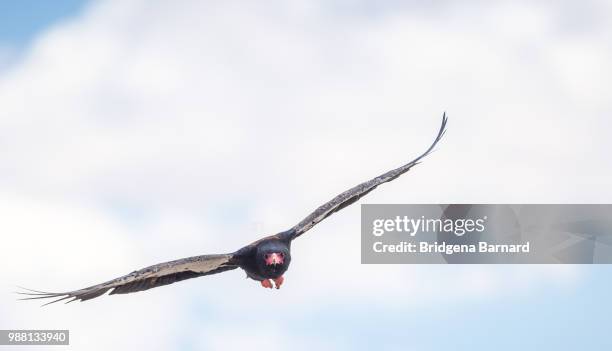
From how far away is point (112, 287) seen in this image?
92.2 ft

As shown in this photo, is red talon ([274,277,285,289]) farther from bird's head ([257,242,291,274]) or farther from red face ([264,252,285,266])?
red face ([264,252,285,266])

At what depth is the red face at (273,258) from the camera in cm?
2905

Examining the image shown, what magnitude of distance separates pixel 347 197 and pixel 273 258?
10.7 feet

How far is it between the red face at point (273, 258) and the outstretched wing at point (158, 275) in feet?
3.64

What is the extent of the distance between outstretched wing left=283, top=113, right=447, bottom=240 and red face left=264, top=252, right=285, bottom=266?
103 cm

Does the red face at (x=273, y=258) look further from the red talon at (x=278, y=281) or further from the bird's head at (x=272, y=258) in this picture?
the red talon at (x=278, y=281)

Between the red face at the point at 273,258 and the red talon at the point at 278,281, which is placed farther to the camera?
the red talon at the point at 278,281

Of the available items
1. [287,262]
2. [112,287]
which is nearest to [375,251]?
[287,262]

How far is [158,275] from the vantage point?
29031 millimetres

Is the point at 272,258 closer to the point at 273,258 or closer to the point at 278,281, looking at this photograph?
the point at 273,258

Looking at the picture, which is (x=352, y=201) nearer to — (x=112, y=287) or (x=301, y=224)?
(x=301, y=224)

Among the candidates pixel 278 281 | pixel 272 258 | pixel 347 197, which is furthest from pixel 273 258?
pixel 347 197

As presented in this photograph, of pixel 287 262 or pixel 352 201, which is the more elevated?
pixel 352 201

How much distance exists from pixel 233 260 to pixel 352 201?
3786 mm
